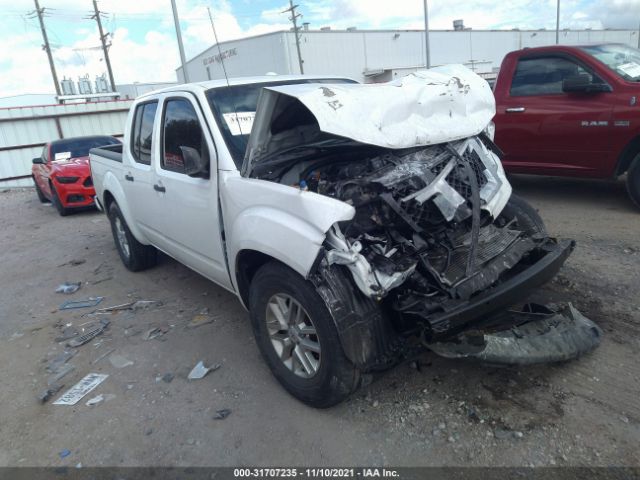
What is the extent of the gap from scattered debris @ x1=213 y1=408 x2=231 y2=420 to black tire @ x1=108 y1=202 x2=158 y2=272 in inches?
121

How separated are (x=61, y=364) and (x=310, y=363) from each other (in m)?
2.25

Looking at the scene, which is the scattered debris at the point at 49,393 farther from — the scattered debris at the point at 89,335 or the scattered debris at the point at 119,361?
the scattered debris at the point at 89,335

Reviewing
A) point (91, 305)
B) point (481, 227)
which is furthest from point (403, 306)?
point (91, 305)

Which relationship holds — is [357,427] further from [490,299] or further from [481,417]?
[490,299]

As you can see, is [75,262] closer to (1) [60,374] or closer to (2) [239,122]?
(1) [60,374]

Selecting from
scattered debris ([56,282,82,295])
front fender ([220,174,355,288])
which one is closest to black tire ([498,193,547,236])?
front fender ([220,174,355,288])

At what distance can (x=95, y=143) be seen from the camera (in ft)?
35.8

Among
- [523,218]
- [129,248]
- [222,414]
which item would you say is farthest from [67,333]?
[523,218]

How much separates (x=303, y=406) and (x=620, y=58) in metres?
5.84

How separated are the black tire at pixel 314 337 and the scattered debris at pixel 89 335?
1.92 metres

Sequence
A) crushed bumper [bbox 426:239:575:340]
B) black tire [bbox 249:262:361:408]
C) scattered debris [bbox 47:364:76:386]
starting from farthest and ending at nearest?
scattered debris [bbox 47:364:76:386] → black tire [bbox 249:262:361:408] → crushed bumper [bbox 426:239:575:340]

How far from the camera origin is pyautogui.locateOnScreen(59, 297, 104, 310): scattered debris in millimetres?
4988

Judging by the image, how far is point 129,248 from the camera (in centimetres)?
562

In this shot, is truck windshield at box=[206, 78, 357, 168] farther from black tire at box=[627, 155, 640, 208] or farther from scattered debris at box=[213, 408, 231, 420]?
black tire at box=[627, 155, 640, 208]
